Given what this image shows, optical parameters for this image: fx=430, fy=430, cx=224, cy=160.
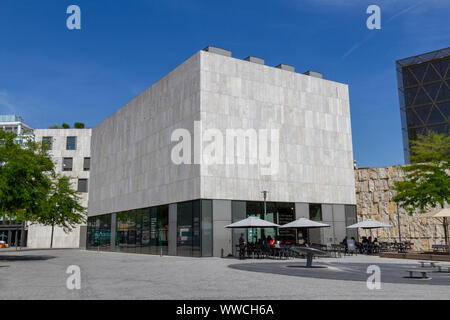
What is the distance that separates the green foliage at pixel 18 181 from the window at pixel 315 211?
68.1 ft

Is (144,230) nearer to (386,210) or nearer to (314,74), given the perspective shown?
(314,74)

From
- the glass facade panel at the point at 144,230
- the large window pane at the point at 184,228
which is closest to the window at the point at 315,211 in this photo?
the large window pane at the point at 184,228

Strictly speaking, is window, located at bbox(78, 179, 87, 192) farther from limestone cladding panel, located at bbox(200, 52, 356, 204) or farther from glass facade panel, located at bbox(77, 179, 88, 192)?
limestone cladding panel, located at bbox(200, 52, 356, 204)

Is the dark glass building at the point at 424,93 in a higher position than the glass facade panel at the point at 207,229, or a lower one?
higher

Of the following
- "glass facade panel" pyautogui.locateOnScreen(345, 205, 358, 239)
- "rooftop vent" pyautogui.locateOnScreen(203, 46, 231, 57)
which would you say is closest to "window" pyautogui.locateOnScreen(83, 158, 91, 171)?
"rooftop vent" pyautogui.locateOnScreen(203, 46, 231, 57)

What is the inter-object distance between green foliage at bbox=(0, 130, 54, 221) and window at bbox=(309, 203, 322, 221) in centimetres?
2075

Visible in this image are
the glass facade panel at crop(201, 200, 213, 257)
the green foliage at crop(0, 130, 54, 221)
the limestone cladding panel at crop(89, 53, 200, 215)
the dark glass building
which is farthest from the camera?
the dark glass building

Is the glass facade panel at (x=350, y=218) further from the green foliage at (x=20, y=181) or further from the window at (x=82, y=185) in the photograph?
the window at (x=82, y=185)

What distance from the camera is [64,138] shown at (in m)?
67.4

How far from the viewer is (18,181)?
2578 cm

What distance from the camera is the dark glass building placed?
76.1 m

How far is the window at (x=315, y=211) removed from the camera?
3628cm

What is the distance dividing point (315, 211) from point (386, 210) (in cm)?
839
